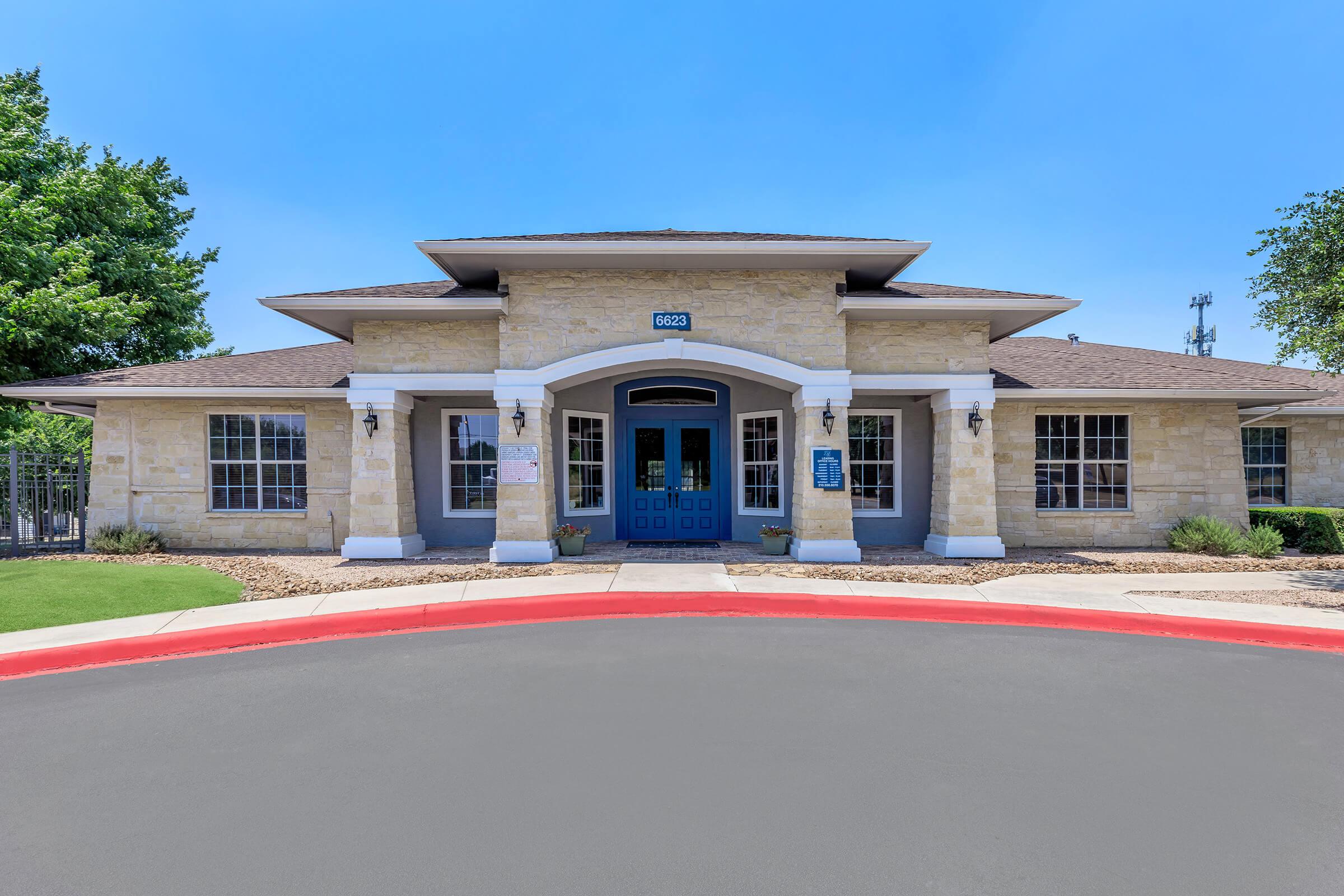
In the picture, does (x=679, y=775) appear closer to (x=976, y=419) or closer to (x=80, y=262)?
(x=976, y=419)

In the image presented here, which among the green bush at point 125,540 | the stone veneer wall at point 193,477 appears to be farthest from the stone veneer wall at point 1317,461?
the green bush at point 125,540

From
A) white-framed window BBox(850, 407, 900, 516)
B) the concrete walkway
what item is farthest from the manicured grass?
white-framed window BBox(850, 407, 900, 516)

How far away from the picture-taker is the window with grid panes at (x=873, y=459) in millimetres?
13336

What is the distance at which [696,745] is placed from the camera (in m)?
A: 4.15

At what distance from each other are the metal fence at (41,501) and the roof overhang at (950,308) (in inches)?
602

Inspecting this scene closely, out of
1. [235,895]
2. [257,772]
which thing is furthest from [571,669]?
[235,895]

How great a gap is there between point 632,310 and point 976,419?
6.51 m

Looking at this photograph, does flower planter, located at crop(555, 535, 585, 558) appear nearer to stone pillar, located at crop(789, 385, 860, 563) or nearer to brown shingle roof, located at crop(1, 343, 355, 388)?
stone pillar, located at crop(789, 385, 860, 563)

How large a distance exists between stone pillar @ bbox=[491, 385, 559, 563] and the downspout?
583 inches

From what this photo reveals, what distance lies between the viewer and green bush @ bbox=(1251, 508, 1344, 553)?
12516 millimetres

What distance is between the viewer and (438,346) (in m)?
11.7

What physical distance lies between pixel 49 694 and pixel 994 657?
27.3 ft

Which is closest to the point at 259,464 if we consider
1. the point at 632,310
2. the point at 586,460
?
the point at 586,460

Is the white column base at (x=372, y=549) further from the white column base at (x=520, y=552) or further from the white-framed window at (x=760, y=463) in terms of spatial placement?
the white-framed window at (x=760, y=463)
